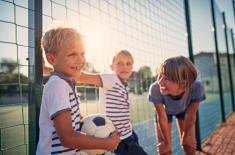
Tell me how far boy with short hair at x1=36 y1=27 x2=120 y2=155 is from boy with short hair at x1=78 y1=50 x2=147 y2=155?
3.99 feet

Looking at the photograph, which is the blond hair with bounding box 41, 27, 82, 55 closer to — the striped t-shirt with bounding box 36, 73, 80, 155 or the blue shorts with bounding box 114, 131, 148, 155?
the striped t-shirt with bounding box 36, 73, 80, 155

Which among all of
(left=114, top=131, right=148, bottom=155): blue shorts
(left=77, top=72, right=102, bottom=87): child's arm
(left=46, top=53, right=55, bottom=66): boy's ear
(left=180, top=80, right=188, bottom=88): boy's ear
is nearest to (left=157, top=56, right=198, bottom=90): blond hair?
(left=180, top=80, right=188, bottom=88): boy's ear

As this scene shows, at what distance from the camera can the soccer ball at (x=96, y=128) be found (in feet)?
6.65

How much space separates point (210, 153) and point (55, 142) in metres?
3.80

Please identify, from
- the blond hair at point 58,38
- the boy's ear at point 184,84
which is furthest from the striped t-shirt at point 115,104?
the blond hair at point 58,38

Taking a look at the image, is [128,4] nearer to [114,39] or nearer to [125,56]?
[114,39]

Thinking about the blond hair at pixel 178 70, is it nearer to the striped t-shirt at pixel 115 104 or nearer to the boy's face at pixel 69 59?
the striped t-shirt at pixel 115 104

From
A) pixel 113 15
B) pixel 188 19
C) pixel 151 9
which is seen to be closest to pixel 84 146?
pixel 113 15

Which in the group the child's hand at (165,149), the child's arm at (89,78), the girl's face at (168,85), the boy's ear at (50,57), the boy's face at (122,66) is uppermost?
the boy's face at (122,66)

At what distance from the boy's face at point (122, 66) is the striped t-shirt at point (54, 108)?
164 cm

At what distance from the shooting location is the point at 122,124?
3.39 meters

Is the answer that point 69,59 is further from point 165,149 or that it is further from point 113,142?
point 165,149

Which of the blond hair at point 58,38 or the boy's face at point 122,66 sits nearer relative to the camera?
the blond hair at point 58,38

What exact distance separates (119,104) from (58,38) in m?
1.67
